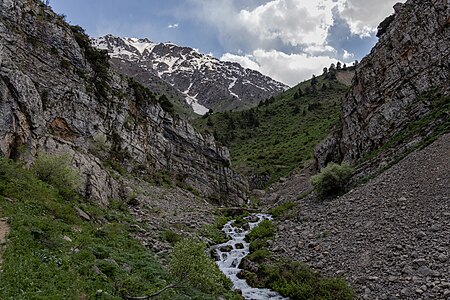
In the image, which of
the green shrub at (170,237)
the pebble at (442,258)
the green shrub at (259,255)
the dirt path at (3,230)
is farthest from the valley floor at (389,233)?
the dirt path at (3,230)

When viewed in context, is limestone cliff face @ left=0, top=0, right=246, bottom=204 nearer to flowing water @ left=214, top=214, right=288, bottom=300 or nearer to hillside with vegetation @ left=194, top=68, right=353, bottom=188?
flowing water @ left=214, top=214, right=288, bottom=300

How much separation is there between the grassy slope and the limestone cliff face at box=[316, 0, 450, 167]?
86.4ft

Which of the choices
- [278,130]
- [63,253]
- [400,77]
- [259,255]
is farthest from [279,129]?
[63,253]

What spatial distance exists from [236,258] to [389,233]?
10408 mm

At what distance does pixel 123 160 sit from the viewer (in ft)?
144

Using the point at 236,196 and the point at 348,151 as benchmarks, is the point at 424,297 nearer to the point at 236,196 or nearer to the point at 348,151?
the point at 348,151

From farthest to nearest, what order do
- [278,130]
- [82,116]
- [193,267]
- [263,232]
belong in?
[278,130] < [82,116] < [263,232] < [193,267]

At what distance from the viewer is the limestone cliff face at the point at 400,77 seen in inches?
1476

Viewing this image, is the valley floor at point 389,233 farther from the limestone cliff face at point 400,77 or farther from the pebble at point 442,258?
the limestone cliff face at point 400,77

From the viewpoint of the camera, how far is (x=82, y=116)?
4069 cm

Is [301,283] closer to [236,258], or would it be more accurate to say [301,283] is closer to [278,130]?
[236,258]

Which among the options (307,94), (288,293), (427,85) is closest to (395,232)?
(288,293)

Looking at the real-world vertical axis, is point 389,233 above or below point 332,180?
below

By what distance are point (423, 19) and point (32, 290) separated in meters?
47.7
